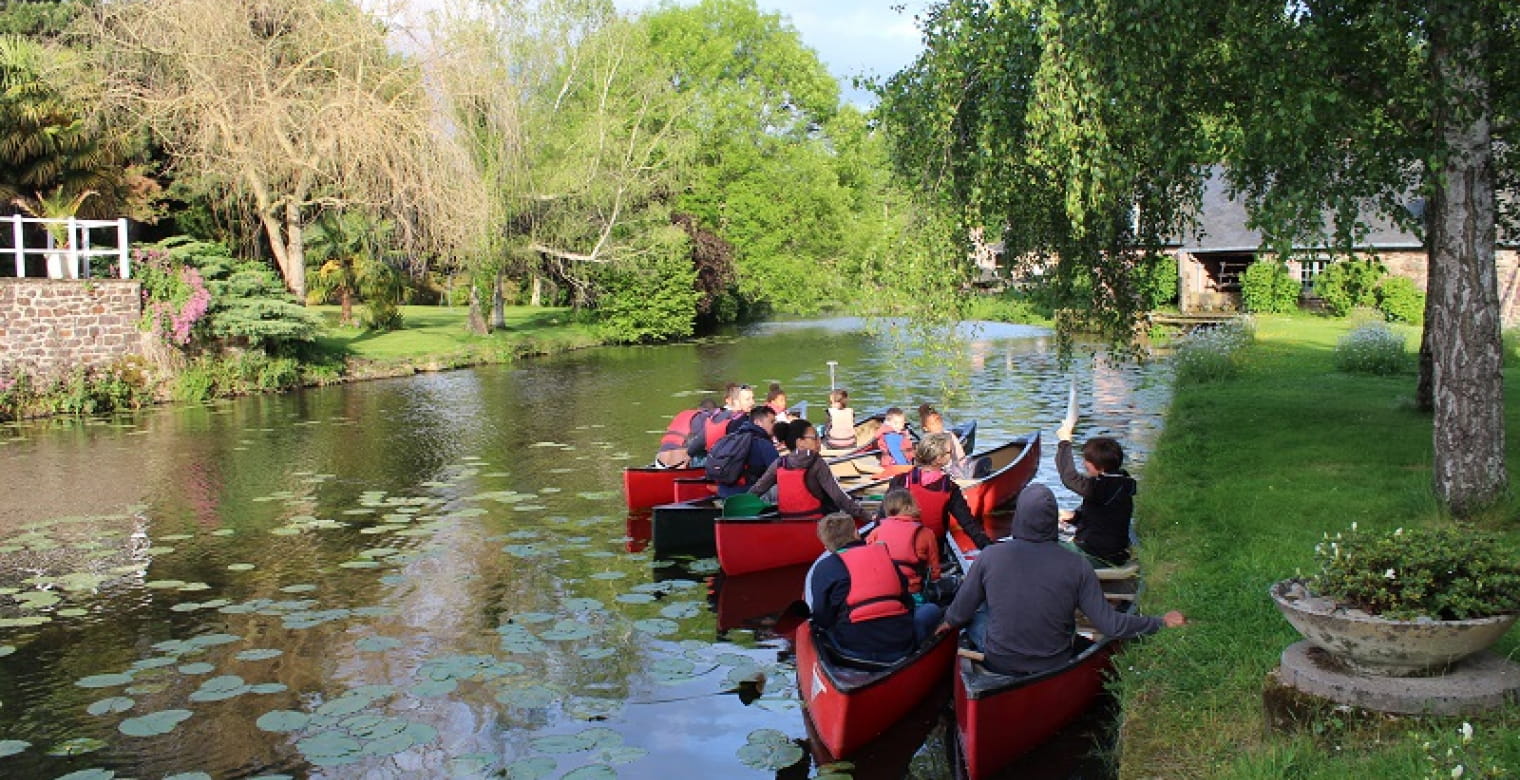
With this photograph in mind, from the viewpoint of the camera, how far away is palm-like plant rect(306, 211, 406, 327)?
3322 centimetres

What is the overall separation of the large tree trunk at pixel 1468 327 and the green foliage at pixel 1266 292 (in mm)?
32656

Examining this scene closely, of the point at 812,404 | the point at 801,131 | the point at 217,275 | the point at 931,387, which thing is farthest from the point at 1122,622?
the point at 801,131

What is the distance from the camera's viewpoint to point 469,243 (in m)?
31.1

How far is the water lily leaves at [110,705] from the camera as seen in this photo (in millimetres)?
8258

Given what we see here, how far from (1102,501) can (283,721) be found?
6.17m

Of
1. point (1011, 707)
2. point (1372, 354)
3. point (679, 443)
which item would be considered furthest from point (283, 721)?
point (1372, 354)

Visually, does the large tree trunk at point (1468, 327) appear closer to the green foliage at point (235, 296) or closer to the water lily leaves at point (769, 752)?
the water lily leaves at point (769, 752)

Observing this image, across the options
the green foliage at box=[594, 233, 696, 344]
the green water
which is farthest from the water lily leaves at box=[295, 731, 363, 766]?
the green foliage at box=[594, 233, 696, 344]

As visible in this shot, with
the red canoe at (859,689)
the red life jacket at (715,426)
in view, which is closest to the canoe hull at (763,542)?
the red life jacket at (715,426)

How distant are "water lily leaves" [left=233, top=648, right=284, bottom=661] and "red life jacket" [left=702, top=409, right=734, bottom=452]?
5.96m

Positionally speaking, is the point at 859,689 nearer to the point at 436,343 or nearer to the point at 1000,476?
the point at 1000,476

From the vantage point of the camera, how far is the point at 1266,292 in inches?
1590

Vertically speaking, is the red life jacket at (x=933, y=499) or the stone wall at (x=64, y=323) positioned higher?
the stone wall at (x=64, y=323)

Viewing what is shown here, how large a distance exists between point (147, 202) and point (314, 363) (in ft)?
19.9
